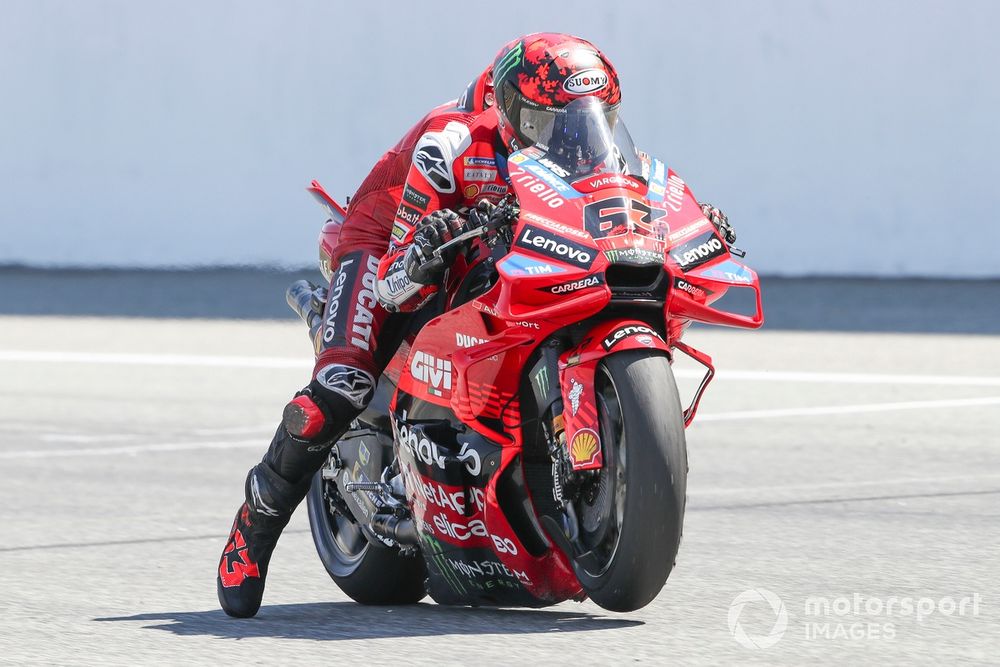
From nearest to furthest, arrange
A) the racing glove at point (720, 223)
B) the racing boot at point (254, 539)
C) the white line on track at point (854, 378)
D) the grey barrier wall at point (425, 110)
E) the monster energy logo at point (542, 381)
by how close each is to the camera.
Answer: the monster energy logo at point (542, 381) → the racing glove at point (720, 223) → the racing boot at point (254, 539) → the white line on track at point (854, 378) → the grey barrier wall at point (425, 110)

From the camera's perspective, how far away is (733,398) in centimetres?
1069

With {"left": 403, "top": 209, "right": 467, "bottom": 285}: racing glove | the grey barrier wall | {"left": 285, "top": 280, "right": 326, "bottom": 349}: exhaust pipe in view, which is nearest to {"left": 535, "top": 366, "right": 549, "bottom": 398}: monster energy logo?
{"left": 403, "top": 209, "right": 467, "bottom": 285}: racing glove

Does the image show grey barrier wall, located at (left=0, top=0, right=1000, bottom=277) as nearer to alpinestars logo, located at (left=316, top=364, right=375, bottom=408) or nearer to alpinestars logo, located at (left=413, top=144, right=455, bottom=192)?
alpinestars logo, located at (left=316, top=364, right=375, bottom=408)

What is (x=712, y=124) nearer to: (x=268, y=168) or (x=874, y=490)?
(x=268, y=168)

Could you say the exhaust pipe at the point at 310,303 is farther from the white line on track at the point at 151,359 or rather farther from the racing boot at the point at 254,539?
the white line on track at the point at 151,359

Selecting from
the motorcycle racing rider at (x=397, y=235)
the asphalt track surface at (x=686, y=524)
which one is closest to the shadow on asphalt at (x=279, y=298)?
the asphalt track surface at (x=686, y=524)

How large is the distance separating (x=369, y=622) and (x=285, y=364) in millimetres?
7063

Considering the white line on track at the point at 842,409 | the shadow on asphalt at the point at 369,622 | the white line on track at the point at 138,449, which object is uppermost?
the white line on track at the point at 842,409

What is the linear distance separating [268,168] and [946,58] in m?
6.51

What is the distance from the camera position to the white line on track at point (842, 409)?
10.0m

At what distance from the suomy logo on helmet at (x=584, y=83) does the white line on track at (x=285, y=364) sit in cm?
644

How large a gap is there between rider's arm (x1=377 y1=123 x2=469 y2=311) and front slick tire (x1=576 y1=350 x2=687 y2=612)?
2.58 feet

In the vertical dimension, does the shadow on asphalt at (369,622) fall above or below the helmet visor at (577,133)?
below

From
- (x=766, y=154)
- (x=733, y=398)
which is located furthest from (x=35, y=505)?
(x=766, y=154)
